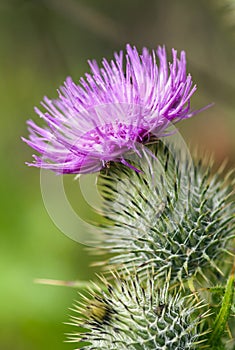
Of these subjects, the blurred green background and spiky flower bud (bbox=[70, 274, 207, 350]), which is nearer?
spiky flower bud (bbox=[70, 274, 207, 350])

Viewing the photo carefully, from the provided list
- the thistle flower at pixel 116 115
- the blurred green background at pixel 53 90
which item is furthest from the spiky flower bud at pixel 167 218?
the blurred green background at pixel 53 90

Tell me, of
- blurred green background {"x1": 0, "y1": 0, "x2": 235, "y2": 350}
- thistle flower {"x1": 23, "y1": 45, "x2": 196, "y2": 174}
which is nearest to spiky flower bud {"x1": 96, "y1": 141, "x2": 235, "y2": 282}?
thistle flower {"x1": 23, "y1": 45, "x2": 196, "y2": 174}

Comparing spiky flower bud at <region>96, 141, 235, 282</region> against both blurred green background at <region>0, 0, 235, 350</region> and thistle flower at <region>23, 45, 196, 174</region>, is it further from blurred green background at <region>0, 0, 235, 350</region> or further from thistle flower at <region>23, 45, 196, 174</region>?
blurred green background at <region>0, 0, 235, 350</region>

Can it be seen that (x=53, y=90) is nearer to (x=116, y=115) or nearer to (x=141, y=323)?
(x=116, y=115)

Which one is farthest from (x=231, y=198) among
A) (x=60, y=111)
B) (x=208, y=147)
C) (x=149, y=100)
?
(x=208, y=147)

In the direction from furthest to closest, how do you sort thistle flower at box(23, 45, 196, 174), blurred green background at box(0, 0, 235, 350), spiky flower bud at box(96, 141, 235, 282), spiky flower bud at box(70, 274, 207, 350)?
1. blurred green background at box(0, 0, 235, 350)
2. spiky flower bud at box(96, 141, 235, 282)
3. thistle flower at box(23, 45, 196, 174)
4. spiky flower bud at box(70, 274, 207, 350)

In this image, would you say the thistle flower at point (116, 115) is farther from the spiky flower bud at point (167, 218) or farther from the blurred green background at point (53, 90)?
the blurred green background at point (53, 90)
